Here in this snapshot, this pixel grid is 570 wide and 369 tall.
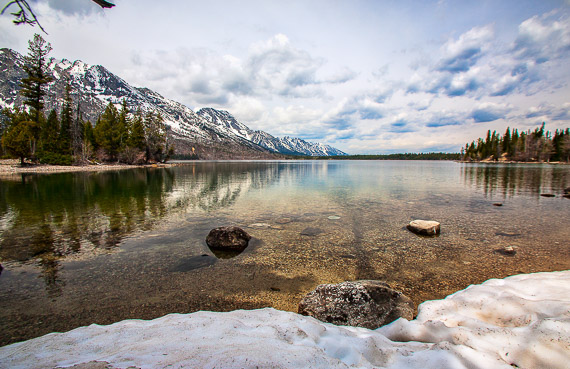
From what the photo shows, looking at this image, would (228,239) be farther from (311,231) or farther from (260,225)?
(311,231)

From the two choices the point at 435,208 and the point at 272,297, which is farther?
the point at 435,208

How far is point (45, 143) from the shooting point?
74875 millimetres

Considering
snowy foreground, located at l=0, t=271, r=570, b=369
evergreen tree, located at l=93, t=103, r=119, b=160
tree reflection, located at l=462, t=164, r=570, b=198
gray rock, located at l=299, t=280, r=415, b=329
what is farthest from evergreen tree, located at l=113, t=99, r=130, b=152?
tree reflection, located at l=462, t=164, r=570, b=198

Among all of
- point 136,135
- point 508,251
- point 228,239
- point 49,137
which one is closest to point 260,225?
point 228,239

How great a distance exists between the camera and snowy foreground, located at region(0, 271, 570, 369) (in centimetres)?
354

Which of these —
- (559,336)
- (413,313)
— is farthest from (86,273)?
(559,336)

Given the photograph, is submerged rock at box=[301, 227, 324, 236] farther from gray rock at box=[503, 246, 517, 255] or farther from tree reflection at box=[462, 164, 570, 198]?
tree reflection at box=[462, 164, 570, 198]

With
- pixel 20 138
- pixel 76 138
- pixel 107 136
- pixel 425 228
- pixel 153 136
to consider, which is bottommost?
pixel 425 228

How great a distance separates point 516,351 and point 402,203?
21961mm

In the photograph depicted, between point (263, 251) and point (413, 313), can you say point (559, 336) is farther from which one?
point (263, 251)

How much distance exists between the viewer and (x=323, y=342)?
454cm

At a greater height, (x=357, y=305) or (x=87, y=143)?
(x=87, y=143)

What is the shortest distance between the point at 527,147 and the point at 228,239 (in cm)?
19312

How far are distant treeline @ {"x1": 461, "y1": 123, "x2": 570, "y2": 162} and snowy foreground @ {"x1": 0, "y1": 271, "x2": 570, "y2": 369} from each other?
7009 inches
